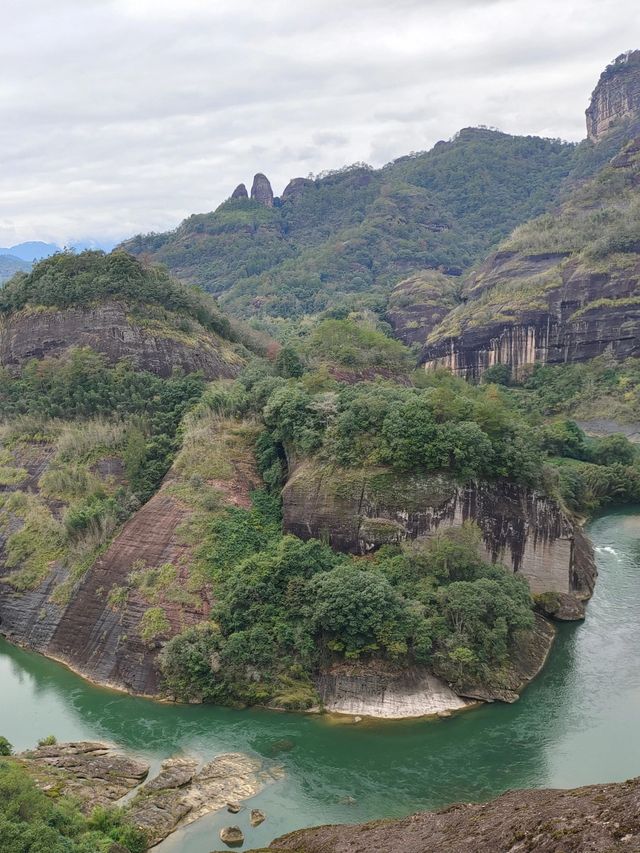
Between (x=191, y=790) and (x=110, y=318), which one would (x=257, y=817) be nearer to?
(x=191, y=790)

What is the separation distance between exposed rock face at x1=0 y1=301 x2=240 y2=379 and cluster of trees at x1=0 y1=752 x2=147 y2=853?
2947cm

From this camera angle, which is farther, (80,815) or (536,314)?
(536,314)

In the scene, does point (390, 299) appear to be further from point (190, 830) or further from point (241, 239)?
point (190, 830)

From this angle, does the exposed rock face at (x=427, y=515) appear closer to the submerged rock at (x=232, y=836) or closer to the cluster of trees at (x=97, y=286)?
the submerged rock at (x=232, y=836)

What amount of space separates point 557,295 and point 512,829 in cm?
7398

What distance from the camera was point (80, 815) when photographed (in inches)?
840

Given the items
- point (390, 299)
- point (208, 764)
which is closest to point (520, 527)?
point (208, 764)

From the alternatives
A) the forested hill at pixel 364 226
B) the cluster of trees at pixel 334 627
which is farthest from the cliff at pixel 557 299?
the cluster of trees at pixel 334 627

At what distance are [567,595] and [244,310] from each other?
8932cm

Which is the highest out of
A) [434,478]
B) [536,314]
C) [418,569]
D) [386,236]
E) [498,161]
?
[498,161]

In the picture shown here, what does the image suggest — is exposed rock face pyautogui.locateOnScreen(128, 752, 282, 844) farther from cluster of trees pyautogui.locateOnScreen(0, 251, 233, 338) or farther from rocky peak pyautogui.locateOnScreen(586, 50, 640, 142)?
rocky peak pyautogui.locateOnScreen(586, 50, 640, 142)

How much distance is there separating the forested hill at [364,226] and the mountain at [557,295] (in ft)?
60.9

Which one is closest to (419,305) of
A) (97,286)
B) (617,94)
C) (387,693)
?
(97,286)

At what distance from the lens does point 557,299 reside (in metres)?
82.6
